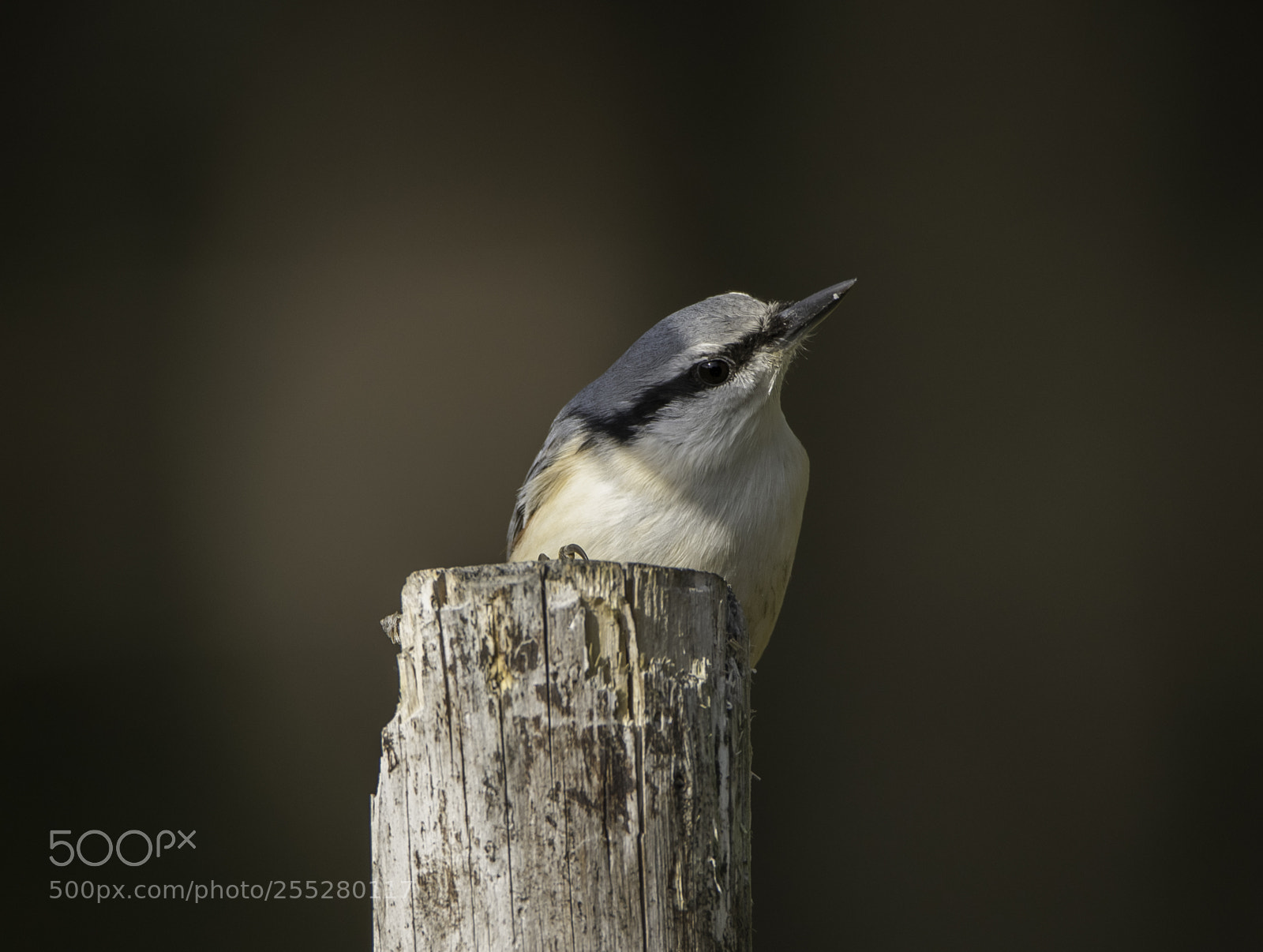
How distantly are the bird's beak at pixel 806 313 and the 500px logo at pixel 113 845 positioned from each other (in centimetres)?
347

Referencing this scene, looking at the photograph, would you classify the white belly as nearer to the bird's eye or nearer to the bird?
the bird

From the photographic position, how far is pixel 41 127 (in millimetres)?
4648

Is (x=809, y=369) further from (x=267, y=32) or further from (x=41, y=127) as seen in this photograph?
(x=41, y=127)

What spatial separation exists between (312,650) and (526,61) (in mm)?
2952

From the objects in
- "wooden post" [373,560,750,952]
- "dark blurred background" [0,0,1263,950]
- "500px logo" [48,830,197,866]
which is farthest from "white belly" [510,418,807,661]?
"500px logo" [48,830,197,866]

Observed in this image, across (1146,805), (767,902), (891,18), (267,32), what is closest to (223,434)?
(267,32)

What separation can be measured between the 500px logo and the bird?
2.73 meters

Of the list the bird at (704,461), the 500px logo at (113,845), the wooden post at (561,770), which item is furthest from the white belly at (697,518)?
the 500px logo at (113,845)

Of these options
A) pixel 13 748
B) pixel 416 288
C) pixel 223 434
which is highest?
pixel 416 288

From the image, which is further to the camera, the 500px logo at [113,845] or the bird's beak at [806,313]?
the 500px logo at [113,845]

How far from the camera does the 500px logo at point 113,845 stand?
437 cm

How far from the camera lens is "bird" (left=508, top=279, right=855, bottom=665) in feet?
8.78

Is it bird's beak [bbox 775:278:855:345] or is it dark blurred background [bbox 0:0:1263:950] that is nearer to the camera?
bird's beak [bbox 775:278:855:345]

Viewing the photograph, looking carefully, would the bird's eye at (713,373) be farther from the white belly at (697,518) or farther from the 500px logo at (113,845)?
the 500px logo at (113,845)
